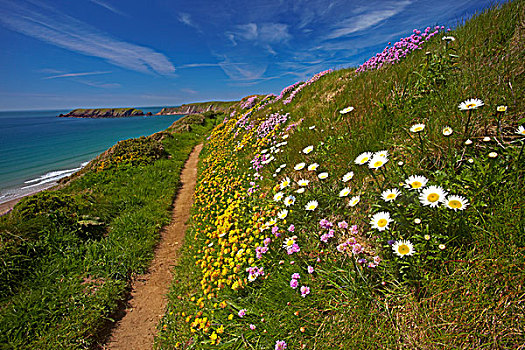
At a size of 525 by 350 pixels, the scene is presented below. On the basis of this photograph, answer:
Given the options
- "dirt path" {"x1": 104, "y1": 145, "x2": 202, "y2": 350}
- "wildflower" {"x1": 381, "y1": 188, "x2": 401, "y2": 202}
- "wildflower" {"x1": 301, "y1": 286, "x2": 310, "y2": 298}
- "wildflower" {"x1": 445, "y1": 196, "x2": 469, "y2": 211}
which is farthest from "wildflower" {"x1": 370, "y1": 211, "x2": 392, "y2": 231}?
"dirt path" {"x1": 104, "y1": 145, "x2": 202, "y2": 350}

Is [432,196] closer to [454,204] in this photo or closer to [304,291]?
[454,204]

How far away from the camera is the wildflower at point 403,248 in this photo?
1.66 metres

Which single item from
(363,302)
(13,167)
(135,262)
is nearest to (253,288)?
(363,302)

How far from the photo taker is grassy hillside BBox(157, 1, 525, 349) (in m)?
1.52

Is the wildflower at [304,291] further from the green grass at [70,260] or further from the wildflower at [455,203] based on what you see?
the green grass at [70,260]

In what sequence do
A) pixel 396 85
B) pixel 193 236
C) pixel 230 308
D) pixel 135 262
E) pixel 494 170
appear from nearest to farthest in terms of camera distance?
1. pixel 494 170
2. pixel 230 308
3. pixel 396 85
4. pixel 135 262
5. pixel 193 236

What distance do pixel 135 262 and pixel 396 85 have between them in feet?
20.6

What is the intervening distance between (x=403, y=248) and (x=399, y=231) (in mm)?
204

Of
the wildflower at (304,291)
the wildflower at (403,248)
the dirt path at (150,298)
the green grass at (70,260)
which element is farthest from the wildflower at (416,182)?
the green grass at (70,260)

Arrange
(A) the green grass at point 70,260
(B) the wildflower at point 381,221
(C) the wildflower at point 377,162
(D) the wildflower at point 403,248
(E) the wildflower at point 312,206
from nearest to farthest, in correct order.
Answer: (D) the wildflower at point 403,248 < (B) the wildflower at point 381,221 < (C) the wildflower at point 377,162 < (E) the wildflower at point 312,206 < (A) the green grass at point 70,260

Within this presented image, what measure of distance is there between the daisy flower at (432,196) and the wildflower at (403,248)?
13.9 inches

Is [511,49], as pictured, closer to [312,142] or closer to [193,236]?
[312,142]

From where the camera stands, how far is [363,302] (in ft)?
6.03

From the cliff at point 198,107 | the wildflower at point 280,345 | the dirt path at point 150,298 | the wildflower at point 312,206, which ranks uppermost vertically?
the cliff at point 198,107
